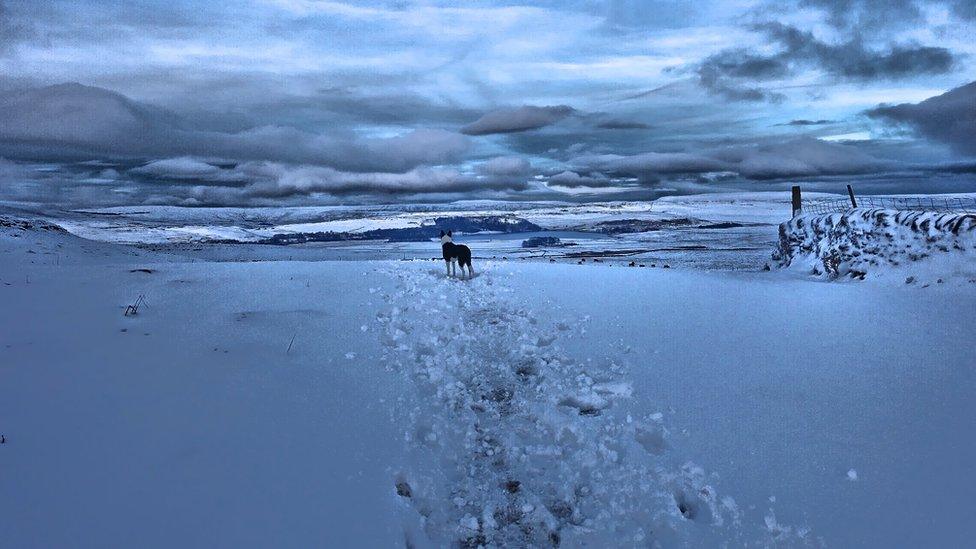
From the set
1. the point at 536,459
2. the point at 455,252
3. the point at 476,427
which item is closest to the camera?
the point at 536,459

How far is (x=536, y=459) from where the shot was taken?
14.3ft

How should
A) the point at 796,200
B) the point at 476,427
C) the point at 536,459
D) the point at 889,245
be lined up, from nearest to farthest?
1. the point at 536,459
2. the point at 476,427
3. the point at 889,245
4. the point at 796,200

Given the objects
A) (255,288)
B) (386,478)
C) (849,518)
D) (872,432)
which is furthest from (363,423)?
(255,288)

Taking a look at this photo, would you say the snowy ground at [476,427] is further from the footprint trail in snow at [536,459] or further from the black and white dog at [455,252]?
the black and white dog at [455,252]

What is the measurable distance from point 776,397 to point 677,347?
179 centimetres

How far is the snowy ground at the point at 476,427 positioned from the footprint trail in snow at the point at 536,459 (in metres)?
0.02

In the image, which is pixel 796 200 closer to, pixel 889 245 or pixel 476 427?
pixel 889 245

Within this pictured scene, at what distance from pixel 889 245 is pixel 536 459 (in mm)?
12314

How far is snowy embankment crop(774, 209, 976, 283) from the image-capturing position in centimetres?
1037

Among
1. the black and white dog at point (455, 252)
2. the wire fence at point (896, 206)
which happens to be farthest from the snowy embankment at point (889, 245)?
the black and white dog at point (455, 252)

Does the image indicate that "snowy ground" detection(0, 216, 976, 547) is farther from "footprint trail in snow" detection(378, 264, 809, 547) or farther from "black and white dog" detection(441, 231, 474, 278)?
"black and white dog" detection(441, 231, 474, 278)

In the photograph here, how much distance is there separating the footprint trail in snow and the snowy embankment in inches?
336

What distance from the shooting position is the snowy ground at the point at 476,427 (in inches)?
133

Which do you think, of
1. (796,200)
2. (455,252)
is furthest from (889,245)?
(455,252)
